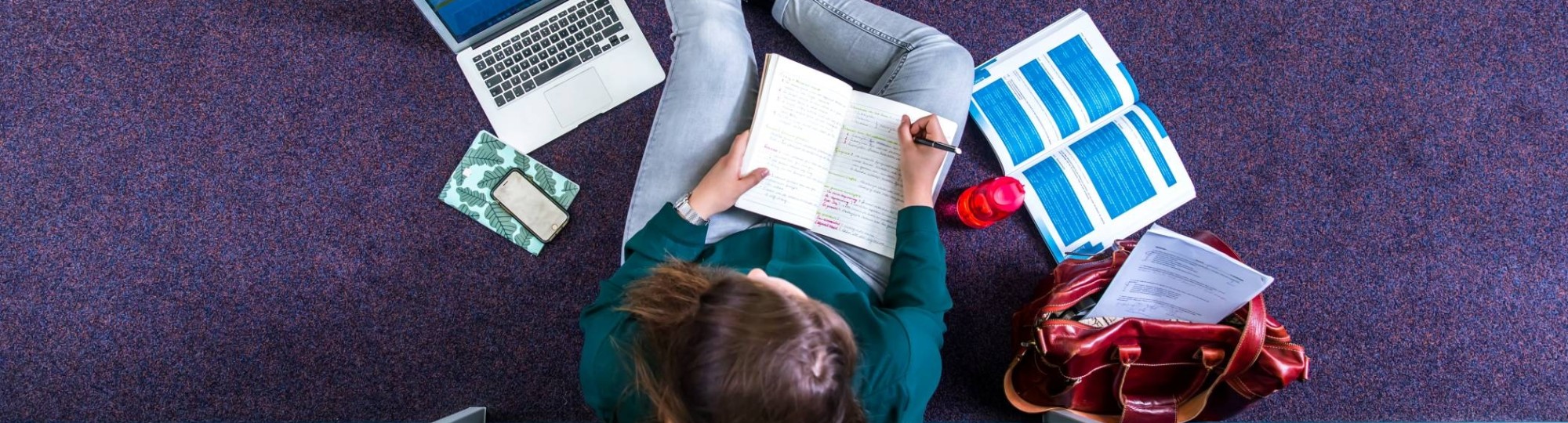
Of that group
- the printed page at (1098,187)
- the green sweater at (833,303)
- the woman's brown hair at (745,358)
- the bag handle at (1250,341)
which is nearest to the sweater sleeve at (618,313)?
the green sweater at (833,303)

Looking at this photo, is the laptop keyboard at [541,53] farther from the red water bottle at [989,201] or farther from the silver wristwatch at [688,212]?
the red water bottle at [989,201]

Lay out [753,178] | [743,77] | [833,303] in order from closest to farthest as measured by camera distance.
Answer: [833,303], [753,178], [743,77]

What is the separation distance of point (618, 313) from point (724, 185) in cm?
→ 19

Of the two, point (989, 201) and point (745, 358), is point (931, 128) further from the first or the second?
point (745, 358)

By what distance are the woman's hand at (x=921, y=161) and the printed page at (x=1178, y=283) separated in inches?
9.7

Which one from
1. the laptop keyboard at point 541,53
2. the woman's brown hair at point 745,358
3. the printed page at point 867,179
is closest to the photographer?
the woman's brown hair at point 745,358

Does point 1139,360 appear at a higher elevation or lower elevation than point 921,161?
lower

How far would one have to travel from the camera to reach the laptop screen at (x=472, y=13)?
100 cm

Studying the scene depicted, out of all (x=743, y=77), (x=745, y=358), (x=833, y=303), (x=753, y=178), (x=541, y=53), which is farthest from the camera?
(x=541, y=53)

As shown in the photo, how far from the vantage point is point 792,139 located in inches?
35.4

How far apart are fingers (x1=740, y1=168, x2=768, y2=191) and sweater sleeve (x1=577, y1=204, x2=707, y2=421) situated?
7 centimetres

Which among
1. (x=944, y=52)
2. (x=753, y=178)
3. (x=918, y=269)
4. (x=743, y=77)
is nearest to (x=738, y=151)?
(x=753, y=178)

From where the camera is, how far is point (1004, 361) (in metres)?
1.15

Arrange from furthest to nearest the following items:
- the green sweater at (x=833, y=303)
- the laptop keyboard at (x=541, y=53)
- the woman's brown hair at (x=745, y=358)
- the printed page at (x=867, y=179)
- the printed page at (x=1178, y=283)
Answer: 1. the laptop keyboard at (x=541, y=53)
2. the printed page at (x=867, y=179)
3. the printed page at (x=1178, y=283)
4. the green sweater at (x=833, y=303)
5. the woman's brown hair at (x=745, y=358)
